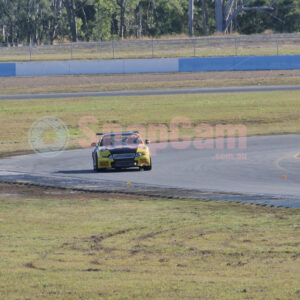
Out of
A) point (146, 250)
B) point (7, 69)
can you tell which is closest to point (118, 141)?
point (146, 250)

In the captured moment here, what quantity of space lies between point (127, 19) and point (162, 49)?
57397 millimetres

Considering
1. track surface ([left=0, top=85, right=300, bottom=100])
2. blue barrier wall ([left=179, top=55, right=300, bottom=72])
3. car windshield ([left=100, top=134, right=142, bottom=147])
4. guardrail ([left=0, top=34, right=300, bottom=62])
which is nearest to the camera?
car windshield ([left=100, top=134, right=142, bottom=147])

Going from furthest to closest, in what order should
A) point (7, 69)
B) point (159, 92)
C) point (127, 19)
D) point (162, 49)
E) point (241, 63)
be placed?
point (127, 19) → point (162, 49) → point (241, 63) → point (7, 69) → point (159, 92)

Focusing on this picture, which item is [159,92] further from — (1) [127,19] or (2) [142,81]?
(1) [127,19]

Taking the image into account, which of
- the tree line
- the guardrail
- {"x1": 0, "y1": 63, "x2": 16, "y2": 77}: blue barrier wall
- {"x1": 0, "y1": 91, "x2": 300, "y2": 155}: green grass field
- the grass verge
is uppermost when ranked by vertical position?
the tree line

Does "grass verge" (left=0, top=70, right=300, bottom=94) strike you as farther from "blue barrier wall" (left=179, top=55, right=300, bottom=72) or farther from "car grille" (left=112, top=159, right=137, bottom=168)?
"car grille" (left=112, top=159, right=137, bottom=168)

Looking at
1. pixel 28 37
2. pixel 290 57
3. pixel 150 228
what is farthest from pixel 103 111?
pixel 28 37

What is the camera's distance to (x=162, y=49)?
244 ft

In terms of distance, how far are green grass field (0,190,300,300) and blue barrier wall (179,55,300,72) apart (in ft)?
148

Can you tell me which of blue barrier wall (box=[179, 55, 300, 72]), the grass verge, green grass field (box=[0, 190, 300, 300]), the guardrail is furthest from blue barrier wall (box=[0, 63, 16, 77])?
green grass field (box=[0, 190, 300, 300])

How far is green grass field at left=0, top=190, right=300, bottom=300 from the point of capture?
28.0ft

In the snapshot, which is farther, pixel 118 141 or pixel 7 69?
pixel 7 69

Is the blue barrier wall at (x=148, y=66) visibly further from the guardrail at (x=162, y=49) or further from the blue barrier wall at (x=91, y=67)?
the guardrail at (x=162, y=49)

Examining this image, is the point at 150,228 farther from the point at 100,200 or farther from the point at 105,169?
the point at 105,169
